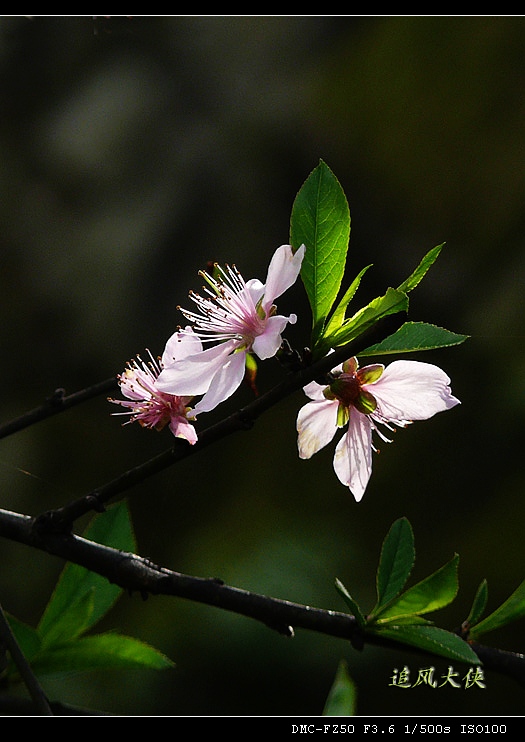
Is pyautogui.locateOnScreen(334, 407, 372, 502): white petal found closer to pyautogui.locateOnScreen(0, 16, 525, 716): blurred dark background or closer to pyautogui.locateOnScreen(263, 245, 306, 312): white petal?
pyautogui.locateOnScreen(263, 245, 306, 312): white petal

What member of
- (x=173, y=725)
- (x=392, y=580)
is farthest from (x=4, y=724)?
(x=392, y=580)

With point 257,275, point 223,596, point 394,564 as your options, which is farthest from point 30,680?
point 257,275

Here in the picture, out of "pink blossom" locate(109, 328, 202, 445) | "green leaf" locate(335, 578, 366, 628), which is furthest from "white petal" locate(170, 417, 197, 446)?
"green leaf" locate(335, 578, 366, 628)

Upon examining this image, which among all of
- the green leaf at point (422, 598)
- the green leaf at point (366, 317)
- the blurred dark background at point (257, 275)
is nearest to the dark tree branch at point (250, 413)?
the green leaf at point (366, 317)

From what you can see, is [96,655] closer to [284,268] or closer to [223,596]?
[223,596]

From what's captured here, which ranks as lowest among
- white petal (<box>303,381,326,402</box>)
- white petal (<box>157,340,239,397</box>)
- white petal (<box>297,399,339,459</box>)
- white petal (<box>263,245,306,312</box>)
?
white petal (<box>297,399,339,459</box>)

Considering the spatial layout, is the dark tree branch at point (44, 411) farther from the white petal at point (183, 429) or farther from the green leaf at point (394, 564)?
the green leaf at point (394, 564)

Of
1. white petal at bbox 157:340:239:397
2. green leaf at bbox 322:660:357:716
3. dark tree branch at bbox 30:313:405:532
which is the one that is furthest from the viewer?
green leaf at bbox 322:660:357:716
